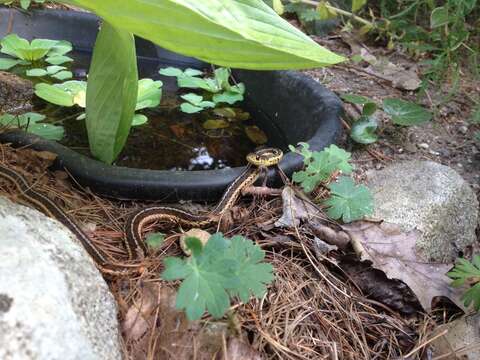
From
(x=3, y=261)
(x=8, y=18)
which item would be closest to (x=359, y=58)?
(x=8, y=18)

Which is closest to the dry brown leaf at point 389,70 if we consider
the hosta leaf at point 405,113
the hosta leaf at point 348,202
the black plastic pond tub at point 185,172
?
the hosta leaf at point 405,113

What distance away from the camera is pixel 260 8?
43.3 inches

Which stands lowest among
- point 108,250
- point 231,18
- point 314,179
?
point 108,250

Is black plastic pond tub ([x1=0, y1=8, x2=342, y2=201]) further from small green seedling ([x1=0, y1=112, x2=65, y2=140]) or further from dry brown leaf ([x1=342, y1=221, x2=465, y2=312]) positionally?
dry brown leaf ([x1=342, y1=221, x2=465, y2=312])

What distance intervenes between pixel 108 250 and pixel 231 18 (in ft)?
2.48

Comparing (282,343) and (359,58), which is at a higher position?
(359,58)

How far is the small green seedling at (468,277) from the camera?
1.28m

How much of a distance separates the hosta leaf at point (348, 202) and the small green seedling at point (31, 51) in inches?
57.0

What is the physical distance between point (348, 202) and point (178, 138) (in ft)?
2.89

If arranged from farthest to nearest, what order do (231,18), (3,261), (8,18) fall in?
(8,18)
(231,18)
(3,261)

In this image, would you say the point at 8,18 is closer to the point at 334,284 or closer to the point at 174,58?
the point at 174,58

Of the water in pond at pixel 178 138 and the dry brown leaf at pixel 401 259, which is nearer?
the dry brown leaf at pixel 401 259

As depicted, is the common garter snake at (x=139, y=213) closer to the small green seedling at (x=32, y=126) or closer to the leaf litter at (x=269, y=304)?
the leaf litter at (x=269, y=304)

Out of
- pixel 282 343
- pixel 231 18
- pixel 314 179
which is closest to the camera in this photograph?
pixel 231 18
